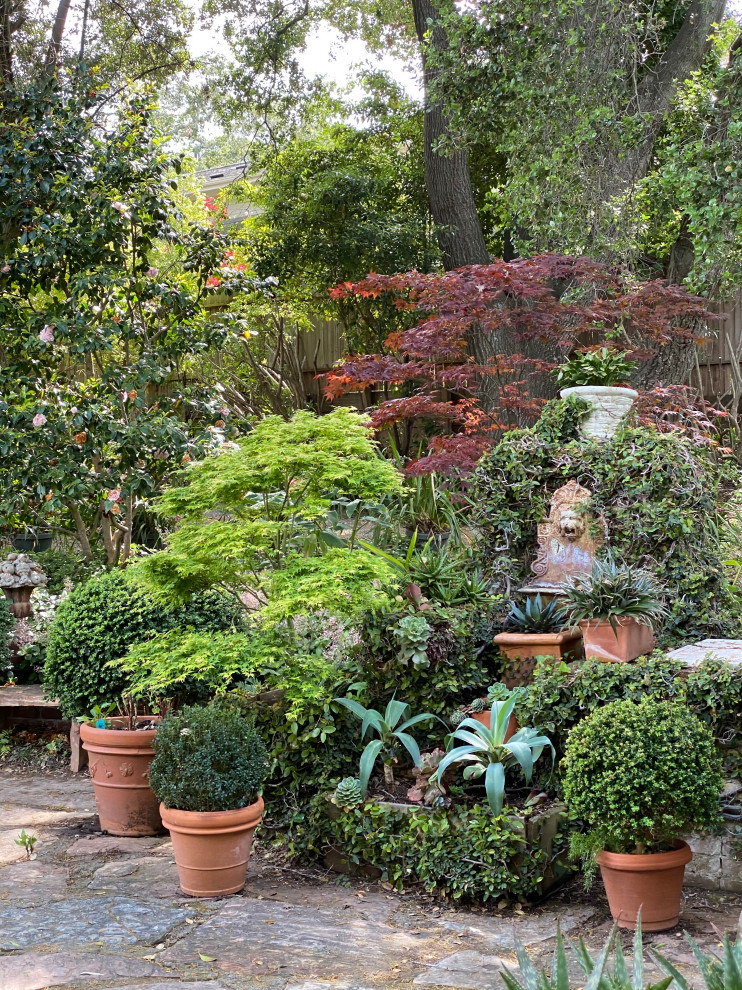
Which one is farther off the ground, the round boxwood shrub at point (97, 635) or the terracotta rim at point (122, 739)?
the round boxwood shrub at point (97, 635)

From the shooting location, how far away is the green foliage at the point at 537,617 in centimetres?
465

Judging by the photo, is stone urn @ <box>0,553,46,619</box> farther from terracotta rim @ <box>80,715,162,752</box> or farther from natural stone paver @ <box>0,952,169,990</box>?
natural stone paver @ <box>0,952,169,990</box>

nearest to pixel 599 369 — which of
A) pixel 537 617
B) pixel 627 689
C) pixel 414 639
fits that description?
pixel 537 617

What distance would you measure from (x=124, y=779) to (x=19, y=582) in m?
3.12

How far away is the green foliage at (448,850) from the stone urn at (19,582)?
13.2 ft

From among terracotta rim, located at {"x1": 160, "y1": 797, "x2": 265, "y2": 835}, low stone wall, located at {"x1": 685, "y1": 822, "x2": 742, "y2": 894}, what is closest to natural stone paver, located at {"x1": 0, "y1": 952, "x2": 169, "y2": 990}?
terracotta rim, located at {"x1": 160, "y1": 797, "x2": 265, "y2": 835}

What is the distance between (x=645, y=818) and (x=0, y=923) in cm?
236

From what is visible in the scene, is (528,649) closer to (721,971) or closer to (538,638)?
(538,638)

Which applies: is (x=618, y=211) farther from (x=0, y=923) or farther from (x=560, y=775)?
(x=0, y=923)

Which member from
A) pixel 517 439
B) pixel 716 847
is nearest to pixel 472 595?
pixel 517 439

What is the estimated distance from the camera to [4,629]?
6555 mm

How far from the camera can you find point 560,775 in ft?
13.1

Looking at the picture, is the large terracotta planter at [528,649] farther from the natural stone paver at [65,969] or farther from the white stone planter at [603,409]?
the natural stone paver at [65,969]

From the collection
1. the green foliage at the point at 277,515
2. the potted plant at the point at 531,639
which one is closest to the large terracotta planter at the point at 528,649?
the potted plant at the point at 531,639
